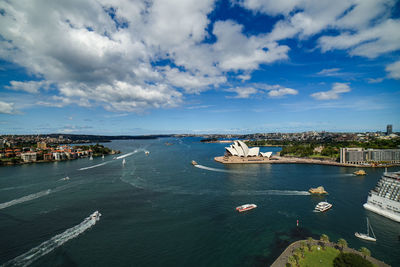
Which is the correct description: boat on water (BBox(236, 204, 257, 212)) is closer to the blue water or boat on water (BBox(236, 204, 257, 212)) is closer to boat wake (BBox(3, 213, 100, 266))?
the blue water

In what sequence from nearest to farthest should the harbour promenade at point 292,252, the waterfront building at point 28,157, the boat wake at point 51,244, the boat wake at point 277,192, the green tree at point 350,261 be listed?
1. the green tree at point 350,261
2. the harbour promenade at point 292,252
3. the boat wake at point 51,244
4. the boat wake at point 277,192
5. the waterfront building at point 28,157

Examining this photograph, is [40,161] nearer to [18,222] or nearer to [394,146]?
[18,222]

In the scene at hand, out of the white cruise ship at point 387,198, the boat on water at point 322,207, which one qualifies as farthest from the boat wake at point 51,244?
the white cruise ship at point 387,198

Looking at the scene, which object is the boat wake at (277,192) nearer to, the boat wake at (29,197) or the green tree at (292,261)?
the green tree at (292,261)

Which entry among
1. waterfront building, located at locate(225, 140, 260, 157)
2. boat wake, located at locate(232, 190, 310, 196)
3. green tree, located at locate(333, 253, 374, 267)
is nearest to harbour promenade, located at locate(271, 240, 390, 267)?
green tree, located at locate(333, 253, 374, 267)

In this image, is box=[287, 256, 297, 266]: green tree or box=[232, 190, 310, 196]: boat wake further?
box=[232, 190, 310, 196]: boat wake
